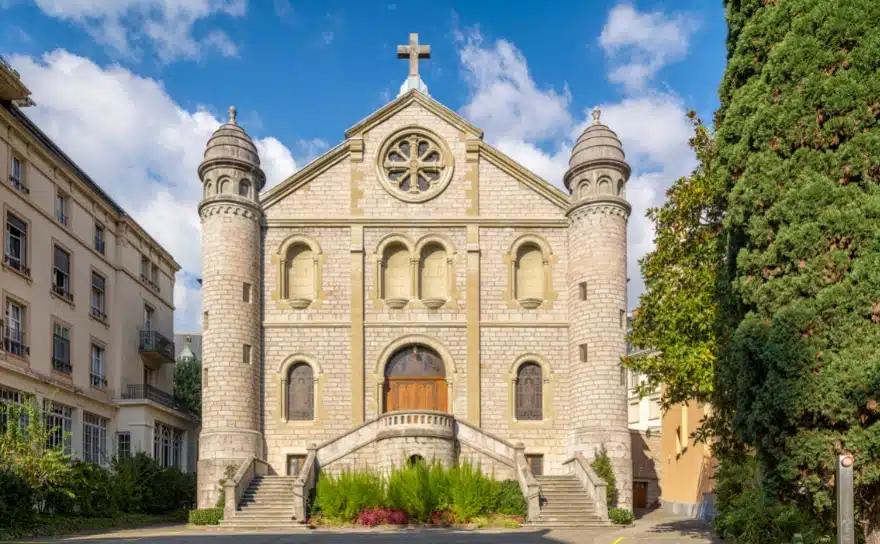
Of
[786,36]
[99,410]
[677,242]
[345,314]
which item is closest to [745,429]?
[786,36]

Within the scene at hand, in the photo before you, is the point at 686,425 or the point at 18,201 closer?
the point at 18,201

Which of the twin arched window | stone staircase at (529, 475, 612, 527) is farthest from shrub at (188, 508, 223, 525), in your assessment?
stone staircase at (529, 475, 612, 527)

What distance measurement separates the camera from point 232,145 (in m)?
33.8

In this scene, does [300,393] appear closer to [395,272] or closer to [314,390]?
[314,390]

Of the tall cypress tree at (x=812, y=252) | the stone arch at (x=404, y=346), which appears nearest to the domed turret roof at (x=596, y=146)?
the stone arch at (x=404, y=346)

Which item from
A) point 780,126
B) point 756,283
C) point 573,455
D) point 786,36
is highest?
point 786,36

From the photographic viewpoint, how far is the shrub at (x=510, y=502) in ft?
93.8

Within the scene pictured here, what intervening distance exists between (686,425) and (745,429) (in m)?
21.7

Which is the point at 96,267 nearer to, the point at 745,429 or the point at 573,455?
the point at 573,455

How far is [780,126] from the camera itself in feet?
50.3

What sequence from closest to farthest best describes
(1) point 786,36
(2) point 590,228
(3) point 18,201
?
1. (1) point 786,36
2. (3) point 18,201
3. (2) point 590,228

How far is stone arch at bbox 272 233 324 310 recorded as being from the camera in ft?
111

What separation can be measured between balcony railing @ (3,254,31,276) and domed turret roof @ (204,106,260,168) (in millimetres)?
6808

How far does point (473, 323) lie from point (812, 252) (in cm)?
1974
